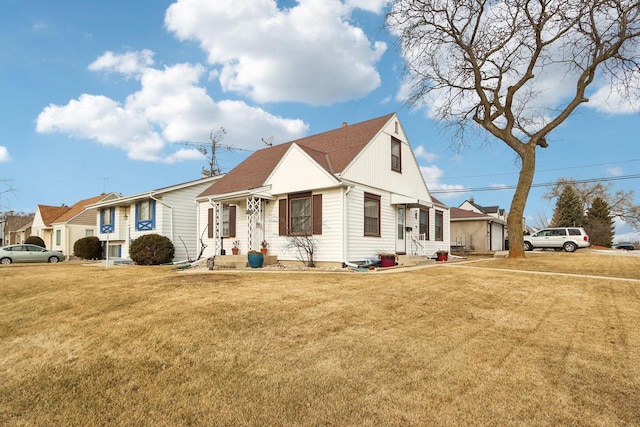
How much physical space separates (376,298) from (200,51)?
1232 centimetres

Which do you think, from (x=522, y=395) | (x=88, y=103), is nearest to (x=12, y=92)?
(x=88, y=103)

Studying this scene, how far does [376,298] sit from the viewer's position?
6.89 m

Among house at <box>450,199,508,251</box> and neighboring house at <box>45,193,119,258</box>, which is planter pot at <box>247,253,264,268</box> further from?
neighboring house at <box>45,193,119,258</box>

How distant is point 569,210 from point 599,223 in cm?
382

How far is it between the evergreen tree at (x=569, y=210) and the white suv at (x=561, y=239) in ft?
Result: 81.8

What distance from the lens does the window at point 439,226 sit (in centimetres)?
1922

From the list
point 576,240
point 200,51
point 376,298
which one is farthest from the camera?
point 576,240

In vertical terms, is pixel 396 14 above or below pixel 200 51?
above

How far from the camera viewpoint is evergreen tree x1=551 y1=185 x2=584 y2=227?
46403 mm

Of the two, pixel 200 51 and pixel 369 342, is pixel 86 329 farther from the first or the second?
pixel 200 51

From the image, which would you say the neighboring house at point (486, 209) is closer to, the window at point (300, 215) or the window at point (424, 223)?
the window at point (424, 223)

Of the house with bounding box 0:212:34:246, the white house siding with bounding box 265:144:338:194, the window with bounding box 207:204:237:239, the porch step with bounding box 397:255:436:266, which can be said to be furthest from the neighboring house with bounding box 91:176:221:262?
the house with bounding box 0:212:34:246

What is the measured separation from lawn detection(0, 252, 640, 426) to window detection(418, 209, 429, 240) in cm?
977

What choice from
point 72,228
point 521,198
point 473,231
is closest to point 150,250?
point 521,198
